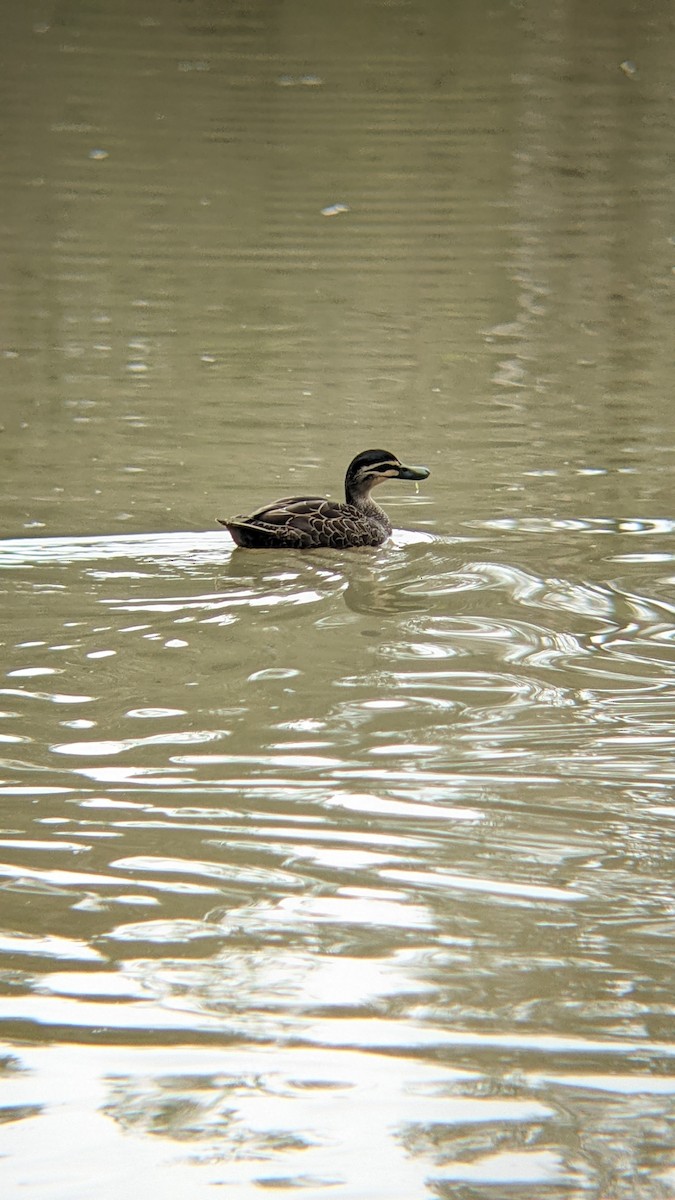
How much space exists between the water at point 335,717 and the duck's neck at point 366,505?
18 centimetres

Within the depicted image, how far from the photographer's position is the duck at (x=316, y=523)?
23.3 ft

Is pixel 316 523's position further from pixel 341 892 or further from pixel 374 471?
pixel 341 892

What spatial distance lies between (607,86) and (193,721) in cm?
1769

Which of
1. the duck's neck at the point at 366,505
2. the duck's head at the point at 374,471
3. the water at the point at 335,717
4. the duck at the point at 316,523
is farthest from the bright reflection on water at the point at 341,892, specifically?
the duck's head at the point at 374,471

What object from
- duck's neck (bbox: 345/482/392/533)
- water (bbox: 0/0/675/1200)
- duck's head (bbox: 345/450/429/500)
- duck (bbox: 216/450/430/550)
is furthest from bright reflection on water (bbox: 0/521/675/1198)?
duck's head (bbox: 345/450/429/500)

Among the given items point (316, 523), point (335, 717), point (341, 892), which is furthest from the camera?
point (316, 523)

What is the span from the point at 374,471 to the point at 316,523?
0.55 m

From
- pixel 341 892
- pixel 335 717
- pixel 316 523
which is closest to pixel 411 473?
pixel 316 523

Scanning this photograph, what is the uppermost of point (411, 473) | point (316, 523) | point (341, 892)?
point (411, 473)

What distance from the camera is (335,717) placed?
5.02m

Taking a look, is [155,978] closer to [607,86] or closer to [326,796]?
[326,796]

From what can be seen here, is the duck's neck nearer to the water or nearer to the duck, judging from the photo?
the duck

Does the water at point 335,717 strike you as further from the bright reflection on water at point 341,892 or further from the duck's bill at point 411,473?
the duck's bill at point 411,473

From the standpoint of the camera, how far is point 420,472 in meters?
7.75
